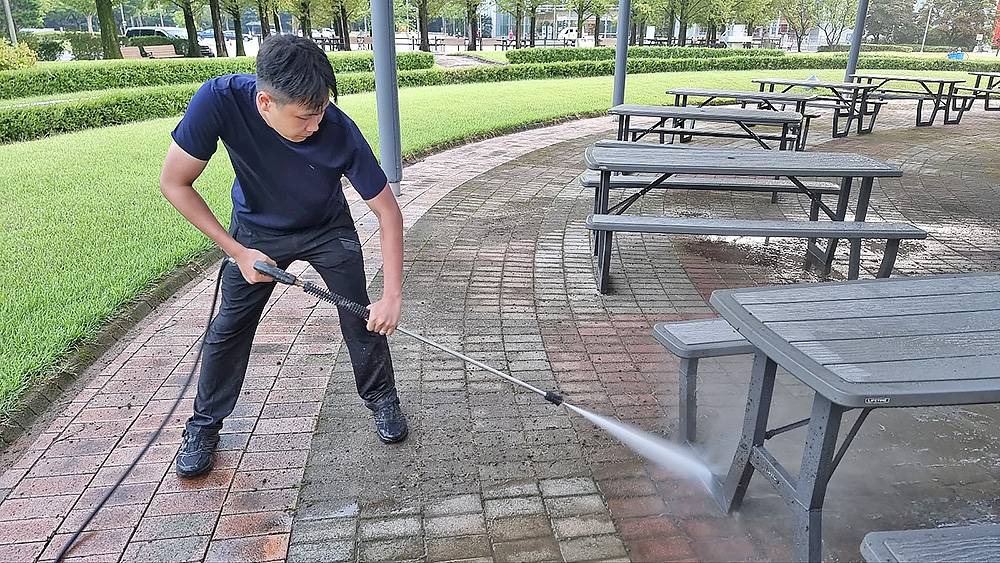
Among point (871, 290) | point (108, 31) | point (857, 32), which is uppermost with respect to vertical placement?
point (108, 31)

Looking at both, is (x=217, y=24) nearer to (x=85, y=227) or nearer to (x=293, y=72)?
(x=85, y=227)

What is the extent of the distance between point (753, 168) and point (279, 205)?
3.32m

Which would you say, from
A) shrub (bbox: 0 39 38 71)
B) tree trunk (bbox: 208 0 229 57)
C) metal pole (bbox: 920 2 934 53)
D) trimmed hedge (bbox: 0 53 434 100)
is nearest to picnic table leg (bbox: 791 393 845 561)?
trimmed hedge (bbox: 0 53 434 100)

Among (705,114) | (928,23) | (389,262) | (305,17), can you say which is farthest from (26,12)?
(928,23)

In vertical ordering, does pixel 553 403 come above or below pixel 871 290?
below

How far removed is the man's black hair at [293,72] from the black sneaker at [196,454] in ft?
4.58

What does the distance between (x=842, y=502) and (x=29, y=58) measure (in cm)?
1893

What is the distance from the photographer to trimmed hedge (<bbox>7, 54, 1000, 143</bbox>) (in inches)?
409

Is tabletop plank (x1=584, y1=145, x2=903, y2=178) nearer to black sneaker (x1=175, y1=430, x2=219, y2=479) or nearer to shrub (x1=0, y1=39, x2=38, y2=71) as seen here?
black sneaker (x1=175, y1=430, x2=219, y2=479)

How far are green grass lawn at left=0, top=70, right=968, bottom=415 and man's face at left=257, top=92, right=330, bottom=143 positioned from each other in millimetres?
1937

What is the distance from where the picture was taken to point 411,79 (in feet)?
62.9

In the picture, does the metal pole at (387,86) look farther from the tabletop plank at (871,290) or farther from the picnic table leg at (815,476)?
the picnic table leg at (815,476)

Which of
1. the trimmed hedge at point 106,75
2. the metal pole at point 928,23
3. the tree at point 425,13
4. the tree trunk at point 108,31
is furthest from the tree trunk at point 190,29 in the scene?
the metal pole at point 928,23

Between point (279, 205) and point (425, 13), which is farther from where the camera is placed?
point (425, 13)
